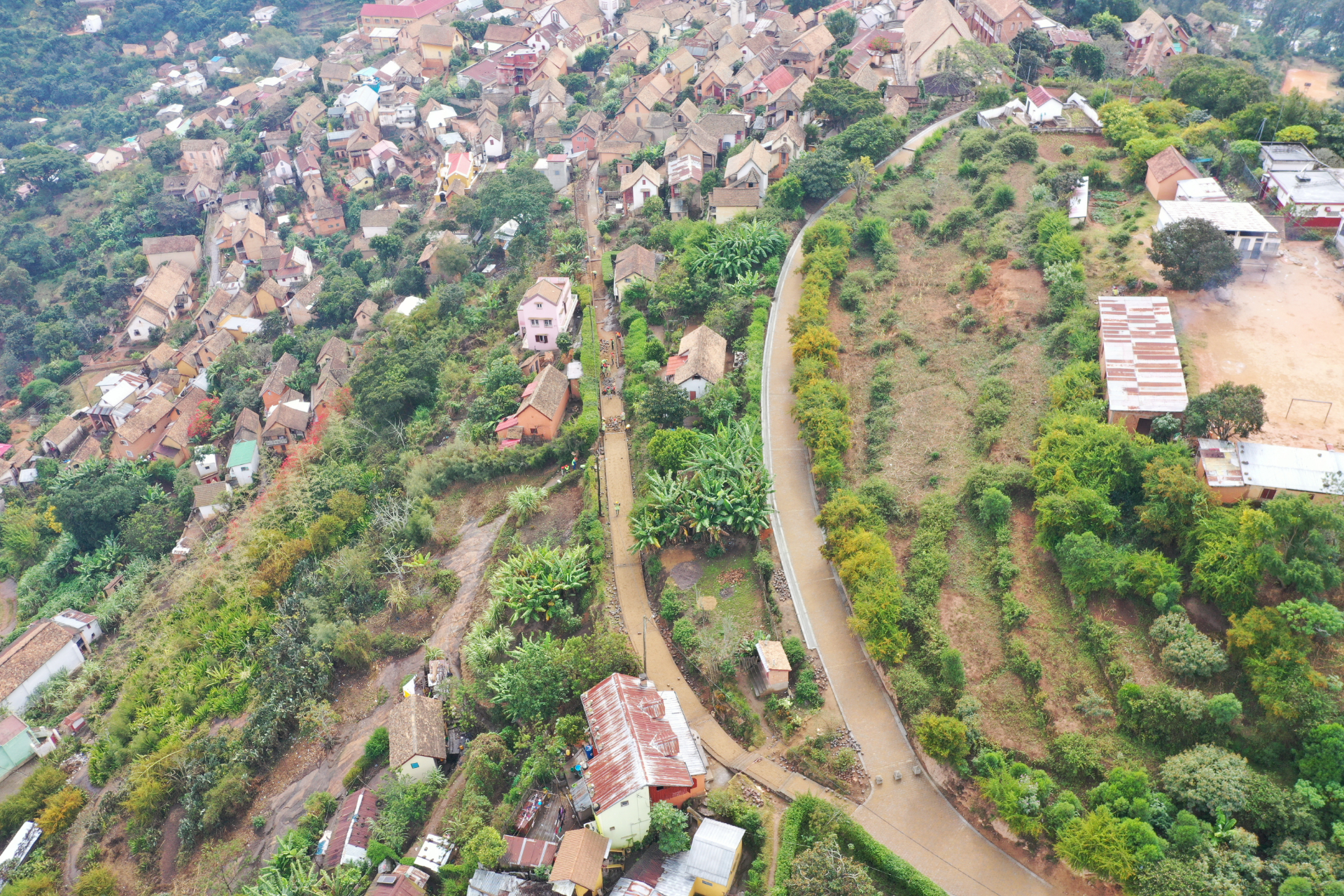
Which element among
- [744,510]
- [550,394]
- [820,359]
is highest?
[820,359]

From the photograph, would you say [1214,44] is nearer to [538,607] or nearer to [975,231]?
[975,231]

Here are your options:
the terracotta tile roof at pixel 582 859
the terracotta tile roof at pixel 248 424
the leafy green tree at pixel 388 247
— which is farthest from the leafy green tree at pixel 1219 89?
the terracotta tile roof at pixel 248 424

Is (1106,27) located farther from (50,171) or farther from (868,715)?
(50,171)

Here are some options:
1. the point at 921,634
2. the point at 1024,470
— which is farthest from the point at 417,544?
the point at 1024,470

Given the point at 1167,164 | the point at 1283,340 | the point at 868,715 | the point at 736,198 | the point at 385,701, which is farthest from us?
the point at 736,198

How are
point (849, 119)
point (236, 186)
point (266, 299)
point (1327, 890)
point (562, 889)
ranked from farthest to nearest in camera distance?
1. point (236, 186)
2. point (266, 299)
3. point (849, 119)
4. point (562, 889)
5. point (1327, 890)

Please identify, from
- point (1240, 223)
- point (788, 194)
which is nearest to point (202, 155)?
point (788, 194)

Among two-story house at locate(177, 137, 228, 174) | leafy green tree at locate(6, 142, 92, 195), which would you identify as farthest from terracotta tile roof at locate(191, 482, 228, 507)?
leafy green tree at locate(6, 142, 92, 195)

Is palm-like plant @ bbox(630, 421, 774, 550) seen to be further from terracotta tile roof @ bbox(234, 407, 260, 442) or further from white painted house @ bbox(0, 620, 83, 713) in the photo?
terracotta tile roof @ bbox(234, 407, 260, 442)
